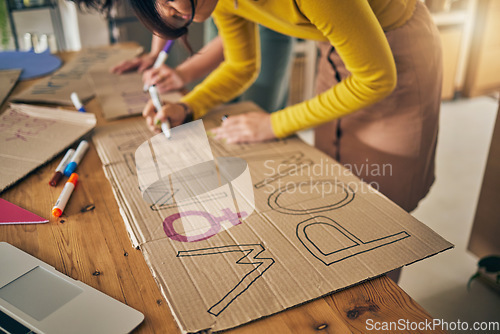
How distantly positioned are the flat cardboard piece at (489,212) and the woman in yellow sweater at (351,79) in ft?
1.08

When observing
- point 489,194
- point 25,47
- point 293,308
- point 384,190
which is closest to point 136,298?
point 293,308

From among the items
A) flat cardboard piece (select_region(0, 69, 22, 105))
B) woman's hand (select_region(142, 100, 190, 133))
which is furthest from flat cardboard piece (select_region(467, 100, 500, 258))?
flat cardboard piece (select_region(0, 69, 22, 105))

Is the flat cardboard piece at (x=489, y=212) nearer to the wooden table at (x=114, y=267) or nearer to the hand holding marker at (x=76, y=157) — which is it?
the wooden table at (x=114, y=267)

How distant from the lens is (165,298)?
45cm

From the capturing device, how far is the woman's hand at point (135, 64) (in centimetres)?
123

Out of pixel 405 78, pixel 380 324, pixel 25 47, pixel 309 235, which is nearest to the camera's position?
pixel 380 324

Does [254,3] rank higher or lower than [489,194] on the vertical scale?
higher

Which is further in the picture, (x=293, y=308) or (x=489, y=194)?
(x=489, y=194)

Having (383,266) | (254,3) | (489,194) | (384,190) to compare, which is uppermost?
(254,3)

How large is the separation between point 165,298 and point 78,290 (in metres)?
0.10

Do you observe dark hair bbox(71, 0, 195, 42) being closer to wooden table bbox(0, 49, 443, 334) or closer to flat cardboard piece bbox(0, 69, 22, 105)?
wooden table bbox(0, 49, 443, 334)

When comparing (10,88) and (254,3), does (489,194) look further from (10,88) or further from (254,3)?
(10,88)

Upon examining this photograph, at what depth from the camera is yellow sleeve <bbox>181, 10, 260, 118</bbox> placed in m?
0.91

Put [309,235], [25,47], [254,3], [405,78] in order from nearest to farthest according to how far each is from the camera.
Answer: [309,235]
[254,3]
[405,78]
[25,47]
